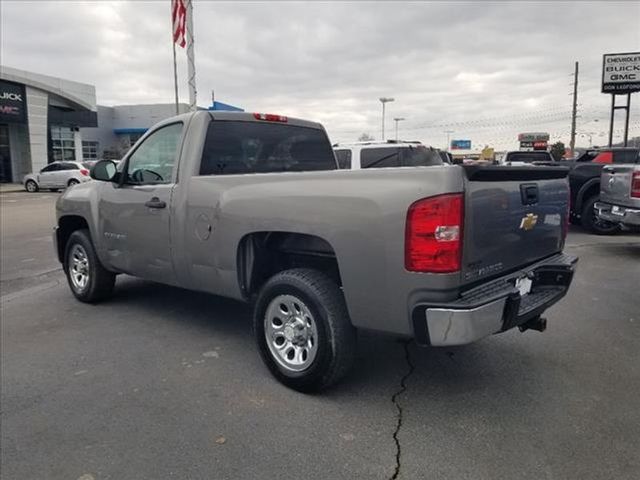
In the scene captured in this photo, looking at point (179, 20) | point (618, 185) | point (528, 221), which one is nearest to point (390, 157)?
point (618, 185)

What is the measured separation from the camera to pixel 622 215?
875 centimetres

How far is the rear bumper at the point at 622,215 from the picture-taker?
852cm

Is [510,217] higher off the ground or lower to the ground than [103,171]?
lower

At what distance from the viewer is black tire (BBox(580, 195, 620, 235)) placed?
11172 millimetres

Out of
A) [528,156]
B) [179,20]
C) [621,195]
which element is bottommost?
[621,195]

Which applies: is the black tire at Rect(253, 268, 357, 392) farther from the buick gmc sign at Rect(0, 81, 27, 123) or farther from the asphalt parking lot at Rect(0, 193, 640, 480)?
the buick gmc sign at Rect(0, 81, 27, 123)

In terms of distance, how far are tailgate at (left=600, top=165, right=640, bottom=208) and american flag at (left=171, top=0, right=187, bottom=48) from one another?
35.6 feet

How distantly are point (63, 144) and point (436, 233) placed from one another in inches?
1656

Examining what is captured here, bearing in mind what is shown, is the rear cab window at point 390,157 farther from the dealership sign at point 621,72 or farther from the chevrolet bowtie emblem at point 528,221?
the dealership sign at point 621,72

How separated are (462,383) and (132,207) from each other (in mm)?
3295

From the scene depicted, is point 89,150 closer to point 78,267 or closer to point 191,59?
point 191,59

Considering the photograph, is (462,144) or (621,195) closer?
(621,195)

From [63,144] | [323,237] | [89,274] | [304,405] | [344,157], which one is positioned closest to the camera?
[323,237]

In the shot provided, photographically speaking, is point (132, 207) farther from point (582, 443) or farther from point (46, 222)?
point (46, 222)
